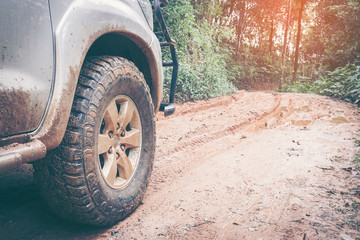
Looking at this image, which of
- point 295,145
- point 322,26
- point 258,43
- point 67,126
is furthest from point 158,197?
point 258,43

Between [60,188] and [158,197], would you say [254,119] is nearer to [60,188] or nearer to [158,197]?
[158,197]

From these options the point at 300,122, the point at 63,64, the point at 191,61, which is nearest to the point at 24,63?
the point at 63,64

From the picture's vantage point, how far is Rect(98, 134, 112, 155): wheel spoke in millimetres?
1583

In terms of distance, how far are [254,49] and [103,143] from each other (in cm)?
2700

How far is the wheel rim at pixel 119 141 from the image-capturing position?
5.49 feet

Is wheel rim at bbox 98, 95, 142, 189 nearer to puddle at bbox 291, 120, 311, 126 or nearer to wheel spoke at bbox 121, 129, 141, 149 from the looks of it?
wheel spoke at bbox 121, 129, 141, 149

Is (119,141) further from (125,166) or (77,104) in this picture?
(77,104)

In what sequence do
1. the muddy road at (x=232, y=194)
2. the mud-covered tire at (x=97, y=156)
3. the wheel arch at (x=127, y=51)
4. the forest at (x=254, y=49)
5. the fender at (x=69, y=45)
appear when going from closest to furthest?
the fender at (x=69, y=45) < the mud-covered tire at (x=97, y=156) < the muddy road at (x=232, y=194) < the wheel arch at (x=127, y=51) < the forest at (x=254, y=49)

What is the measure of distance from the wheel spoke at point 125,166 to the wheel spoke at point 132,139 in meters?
0.09

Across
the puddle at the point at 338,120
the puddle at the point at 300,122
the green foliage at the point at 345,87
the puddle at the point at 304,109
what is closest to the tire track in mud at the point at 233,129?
the puddle at the point at 304,109

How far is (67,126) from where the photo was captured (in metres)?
1.40

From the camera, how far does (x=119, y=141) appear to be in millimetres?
1812

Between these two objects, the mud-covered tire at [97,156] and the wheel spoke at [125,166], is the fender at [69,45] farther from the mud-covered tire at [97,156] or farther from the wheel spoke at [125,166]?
the wheel spoke at [125,166]

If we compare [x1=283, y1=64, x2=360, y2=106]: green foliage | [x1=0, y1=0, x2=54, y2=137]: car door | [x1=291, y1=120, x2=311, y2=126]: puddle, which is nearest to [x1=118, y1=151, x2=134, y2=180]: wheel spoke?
[x1=0, y1=0, x2=54, y2=137]: car door
